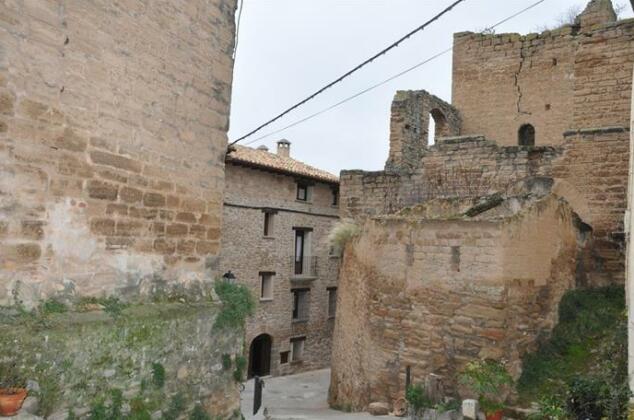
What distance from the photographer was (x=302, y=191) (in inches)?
857

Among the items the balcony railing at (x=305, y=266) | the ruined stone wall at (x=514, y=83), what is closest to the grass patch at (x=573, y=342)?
the ruined stone wall at (x=514, y=83)

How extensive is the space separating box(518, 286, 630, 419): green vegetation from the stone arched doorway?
13183 millimetres

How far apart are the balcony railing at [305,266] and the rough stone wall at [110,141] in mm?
15708

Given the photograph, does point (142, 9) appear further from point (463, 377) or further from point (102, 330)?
point (463, 377)

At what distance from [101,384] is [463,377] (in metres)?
4.69

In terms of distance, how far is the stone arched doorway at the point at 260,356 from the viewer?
20016 millimetres

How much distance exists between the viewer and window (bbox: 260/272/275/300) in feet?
65.9

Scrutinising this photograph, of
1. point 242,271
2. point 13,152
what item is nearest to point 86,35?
point 13,152

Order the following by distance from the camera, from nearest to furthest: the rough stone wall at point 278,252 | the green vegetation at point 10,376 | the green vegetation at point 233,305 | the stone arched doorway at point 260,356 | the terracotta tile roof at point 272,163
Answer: the green vegetation at point 10,376 → the green vegetation at point 233,305 → the terracotta tile roof at point 272,163 → the rough stone wall at point 278,252 → the stone arched doorway at point 260,356

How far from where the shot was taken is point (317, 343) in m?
22.1

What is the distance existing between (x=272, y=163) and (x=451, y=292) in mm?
13260

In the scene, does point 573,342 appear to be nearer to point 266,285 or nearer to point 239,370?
point 239,370

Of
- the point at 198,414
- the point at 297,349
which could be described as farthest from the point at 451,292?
the point at 297,349

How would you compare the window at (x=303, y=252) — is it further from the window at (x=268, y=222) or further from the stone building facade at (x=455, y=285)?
the stone building facade at (x=455, y=285)
